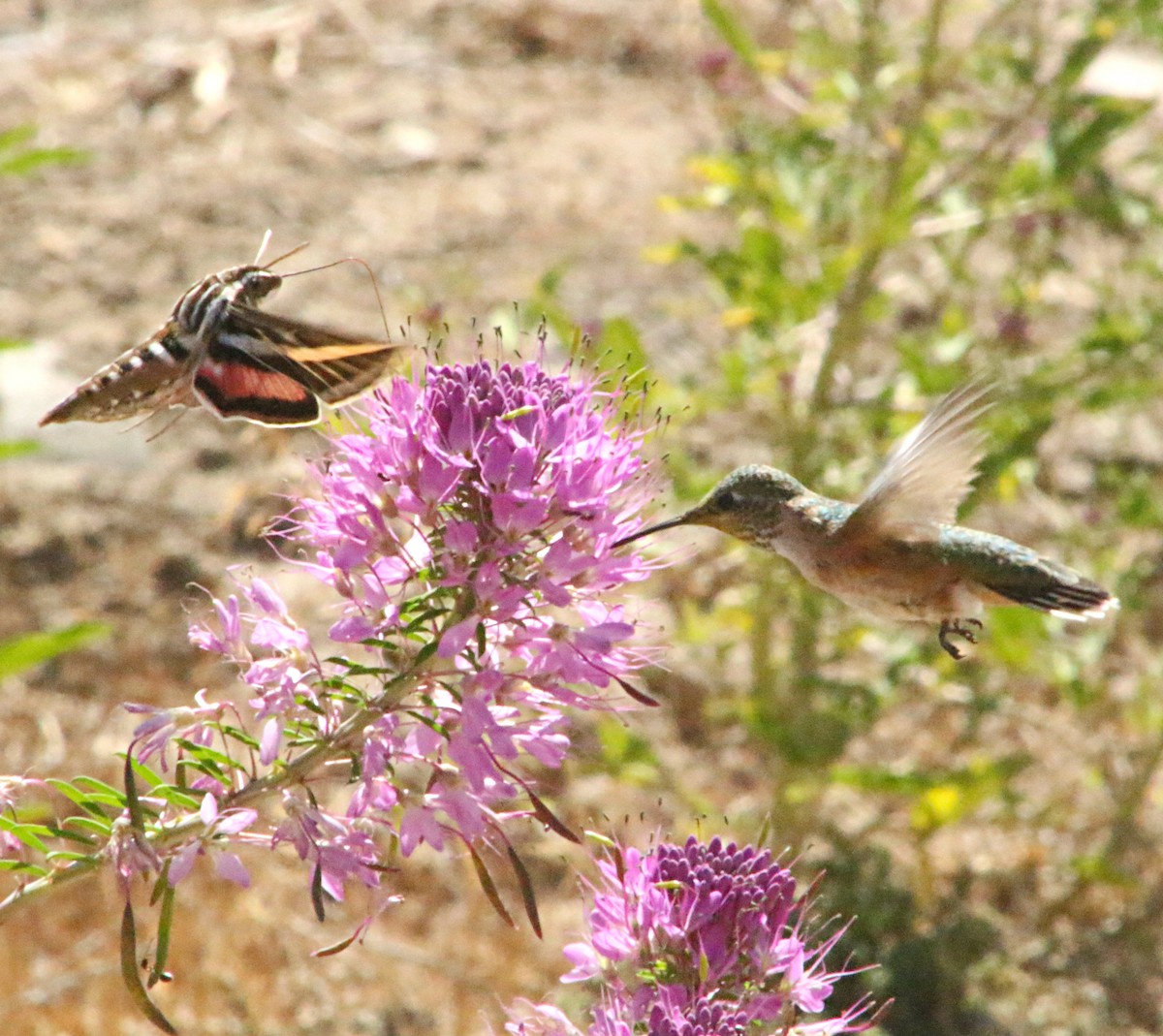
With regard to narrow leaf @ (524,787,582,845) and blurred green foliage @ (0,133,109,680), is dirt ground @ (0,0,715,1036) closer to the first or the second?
blurred green foliage @ (0,133,109,680)

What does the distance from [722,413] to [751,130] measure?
5.32 feet

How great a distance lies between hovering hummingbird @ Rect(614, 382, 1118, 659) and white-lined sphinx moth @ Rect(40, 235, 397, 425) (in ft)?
1.76

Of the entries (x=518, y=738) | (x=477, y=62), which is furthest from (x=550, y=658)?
(x=477, y=62)

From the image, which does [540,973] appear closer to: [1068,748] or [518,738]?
[1068,748]

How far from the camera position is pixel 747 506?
226cm

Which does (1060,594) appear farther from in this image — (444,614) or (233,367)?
(233,367)

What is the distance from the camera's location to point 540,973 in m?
4.17

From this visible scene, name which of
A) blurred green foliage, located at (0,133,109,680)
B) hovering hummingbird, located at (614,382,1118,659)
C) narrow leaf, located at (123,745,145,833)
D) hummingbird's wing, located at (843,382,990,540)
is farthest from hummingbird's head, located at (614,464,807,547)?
blurred green foliage, located at (0,133,109,680)

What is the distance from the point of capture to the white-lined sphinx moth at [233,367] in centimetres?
203

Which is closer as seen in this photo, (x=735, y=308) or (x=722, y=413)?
(x=735, y=308)

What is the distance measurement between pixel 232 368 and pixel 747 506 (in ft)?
2.45

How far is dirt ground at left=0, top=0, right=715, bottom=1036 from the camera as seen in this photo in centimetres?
407

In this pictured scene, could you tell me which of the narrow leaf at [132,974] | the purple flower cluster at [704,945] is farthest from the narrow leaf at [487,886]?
the narrow leaf at [132,974]

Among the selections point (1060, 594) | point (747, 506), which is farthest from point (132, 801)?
point (1060, 594)
